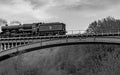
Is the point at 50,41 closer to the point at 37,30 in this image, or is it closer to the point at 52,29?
the point at 52,29

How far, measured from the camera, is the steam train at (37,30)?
3743 centimetres

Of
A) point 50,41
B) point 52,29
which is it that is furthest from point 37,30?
point 50,41

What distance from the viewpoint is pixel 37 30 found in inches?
1513

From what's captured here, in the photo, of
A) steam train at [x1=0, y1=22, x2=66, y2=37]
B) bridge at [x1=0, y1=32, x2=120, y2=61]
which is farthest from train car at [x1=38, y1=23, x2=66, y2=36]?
bridge at [x1=0, y1=32, x2=120, y2=61]

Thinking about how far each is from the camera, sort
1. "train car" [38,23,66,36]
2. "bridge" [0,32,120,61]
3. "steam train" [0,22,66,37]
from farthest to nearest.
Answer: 1. "steam train" [0,22,66,37]
2. "train car" [38,23,66,36]
3. "bridge" [0,32,120,61]

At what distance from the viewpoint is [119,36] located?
96.2ft

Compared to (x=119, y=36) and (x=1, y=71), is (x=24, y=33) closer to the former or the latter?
(x=1, y=71)

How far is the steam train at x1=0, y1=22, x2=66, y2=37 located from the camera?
3743 centimetres

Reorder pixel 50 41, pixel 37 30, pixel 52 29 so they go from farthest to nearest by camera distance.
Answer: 1. pixel 37 30
2. pixel 52 29
3. pixel 50 41

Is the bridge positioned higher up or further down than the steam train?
further down

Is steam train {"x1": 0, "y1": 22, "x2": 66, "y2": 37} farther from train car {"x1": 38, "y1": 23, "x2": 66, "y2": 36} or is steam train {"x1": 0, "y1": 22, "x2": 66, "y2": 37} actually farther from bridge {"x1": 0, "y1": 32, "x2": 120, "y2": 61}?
bridge {"x1": 0, "y1": 32, "x2": 120, "y2": 61}

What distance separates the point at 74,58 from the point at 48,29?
42.6 ft

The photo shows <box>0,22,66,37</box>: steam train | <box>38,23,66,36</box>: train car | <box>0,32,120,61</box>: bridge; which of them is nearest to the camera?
<box>0,32,120,61</box>: bridge

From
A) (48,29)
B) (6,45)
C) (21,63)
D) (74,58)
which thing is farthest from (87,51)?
(6,45)
